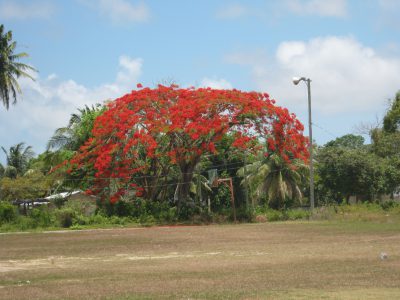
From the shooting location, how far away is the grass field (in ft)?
35.2

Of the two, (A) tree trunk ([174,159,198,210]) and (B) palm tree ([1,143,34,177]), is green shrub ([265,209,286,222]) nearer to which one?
(A) tree trunk ([174,159,198,210])

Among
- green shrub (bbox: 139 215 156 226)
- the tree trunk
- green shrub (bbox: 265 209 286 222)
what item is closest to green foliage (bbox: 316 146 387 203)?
green shrub (bbox: 265 209 286 222)

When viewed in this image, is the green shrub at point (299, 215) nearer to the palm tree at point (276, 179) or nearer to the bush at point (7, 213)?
the palm tree at point (276, 179)

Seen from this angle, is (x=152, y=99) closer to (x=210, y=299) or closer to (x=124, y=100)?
(x=124, y=100)

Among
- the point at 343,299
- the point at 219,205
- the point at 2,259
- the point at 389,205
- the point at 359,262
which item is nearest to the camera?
the point at 343,299

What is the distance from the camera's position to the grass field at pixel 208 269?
1074 centimetres

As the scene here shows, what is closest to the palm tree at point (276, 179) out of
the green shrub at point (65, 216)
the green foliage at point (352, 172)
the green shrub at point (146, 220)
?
the green foliage at point (352, 172)

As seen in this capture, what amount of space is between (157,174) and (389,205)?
54.9 ft

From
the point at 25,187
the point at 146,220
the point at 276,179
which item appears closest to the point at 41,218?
the point at 146,220

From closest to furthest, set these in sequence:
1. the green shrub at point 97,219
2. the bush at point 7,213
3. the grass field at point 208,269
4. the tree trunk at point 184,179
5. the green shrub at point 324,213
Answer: the grass field at point 208,269 < the bush at point 7,213 < the green shrub at point 97,219 < the green shrub at point 324,213 < the tree trunk at point 184,179

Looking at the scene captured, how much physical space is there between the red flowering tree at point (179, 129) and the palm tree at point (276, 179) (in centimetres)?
1102

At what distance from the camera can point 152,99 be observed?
3984 centimetres

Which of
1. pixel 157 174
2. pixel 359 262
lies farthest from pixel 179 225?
pixel 359 262

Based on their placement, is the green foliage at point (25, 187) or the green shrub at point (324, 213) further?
the green foliage at point (25, 187)
